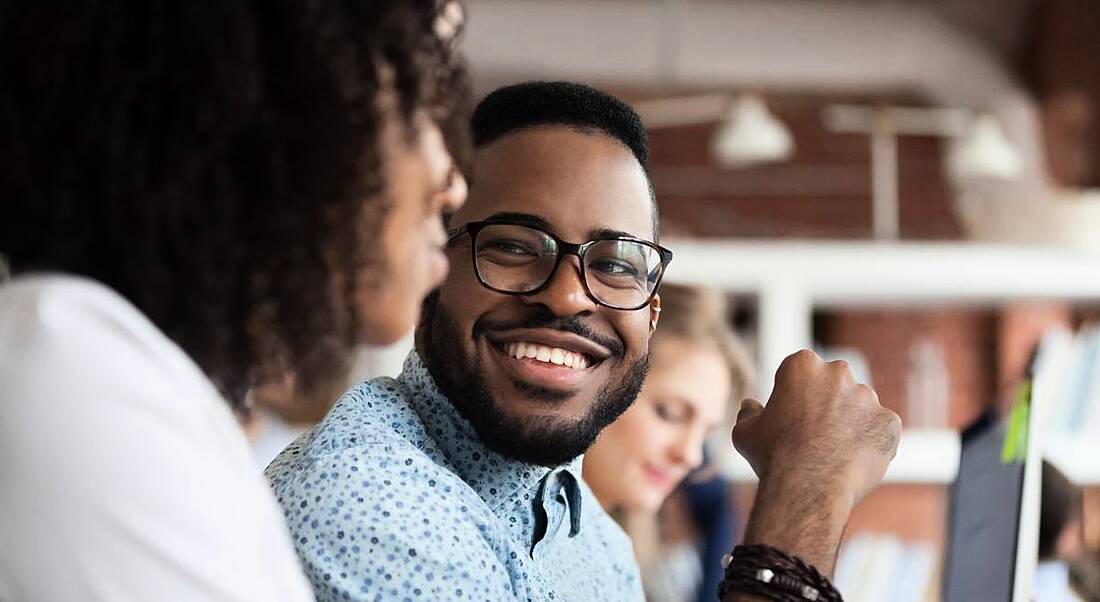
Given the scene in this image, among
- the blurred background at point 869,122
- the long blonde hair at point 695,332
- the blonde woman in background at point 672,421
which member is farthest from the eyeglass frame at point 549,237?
the blurred background at point 869,122

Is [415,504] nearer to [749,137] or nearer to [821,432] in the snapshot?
[821,432]

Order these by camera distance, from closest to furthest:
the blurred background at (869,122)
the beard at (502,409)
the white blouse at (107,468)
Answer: the white blouse at (107,468)
the beard at (502,409)
the blurred background at (869,122)

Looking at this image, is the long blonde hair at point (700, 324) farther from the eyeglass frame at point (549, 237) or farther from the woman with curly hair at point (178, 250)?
the woman with curly hair at point (178, 250)

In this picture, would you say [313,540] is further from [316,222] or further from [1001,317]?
[1001,317]

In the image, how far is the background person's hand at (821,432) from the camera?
1075 millimetres

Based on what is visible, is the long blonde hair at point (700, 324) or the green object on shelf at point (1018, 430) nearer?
the green object on shelf at point (1018, 430)

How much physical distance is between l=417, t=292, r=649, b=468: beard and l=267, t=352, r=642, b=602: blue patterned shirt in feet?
0.04

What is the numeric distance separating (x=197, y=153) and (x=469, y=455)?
0.57 m

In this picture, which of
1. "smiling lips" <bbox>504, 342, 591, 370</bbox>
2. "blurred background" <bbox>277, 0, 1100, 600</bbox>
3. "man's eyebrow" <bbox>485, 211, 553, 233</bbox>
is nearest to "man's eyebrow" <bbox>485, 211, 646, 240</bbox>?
"man's eyebrow" <bbox>485, 211, 553, 233</bbox>

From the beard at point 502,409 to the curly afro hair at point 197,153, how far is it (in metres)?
0.46

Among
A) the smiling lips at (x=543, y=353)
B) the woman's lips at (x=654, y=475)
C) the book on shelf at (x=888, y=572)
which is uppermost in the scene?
the book on shelf at (x=888, y=572)

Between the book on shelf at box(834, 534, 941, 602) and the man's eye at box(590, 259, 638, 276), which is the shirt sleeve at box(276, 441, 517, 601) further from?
the book on shelf at box(834, 534, 941, 602)

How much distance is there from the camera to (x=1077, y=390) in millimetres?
3672

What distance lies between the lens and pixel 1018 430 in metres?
1.33
